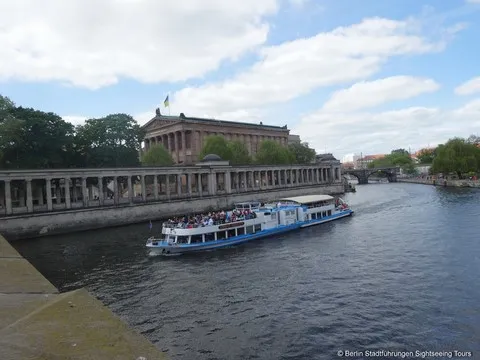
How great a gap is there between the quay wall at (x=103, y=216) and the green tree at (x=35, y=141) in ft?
58.8

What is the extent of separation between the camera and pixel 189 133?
5187 inches

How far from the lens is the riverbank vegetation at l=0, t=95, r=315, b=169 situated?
7300 centimetres

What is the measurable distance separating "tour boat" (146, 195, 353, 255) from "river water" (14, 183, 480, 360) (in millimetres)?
1778

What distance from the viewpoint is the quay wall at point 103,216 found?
5800cm

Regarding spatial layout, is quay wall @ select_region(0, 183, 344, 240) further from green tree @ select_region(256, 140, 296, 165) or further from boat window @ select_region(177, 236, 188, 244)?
boat window @ select_region(177, 236, 188, 244)

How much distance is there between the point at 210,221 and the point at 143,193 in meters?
35.4

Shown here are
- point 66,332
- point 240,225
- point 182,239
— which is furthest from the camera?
point 240,225

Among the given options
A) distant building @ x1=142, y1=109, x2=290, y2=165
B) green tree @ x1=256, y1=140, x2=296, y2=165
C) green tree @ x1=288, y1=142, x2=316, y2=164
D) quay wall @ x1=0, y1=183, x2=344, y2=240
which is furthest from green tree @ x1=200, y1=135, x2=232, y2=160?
green tree @ x1=288, y1=142, x2=316, y2=164

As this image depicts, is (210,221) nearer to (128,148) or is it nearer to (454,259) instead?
(454,259)

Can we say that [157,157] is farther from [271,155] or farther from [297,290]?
[297,290]

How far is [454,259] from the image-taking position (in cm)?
3356

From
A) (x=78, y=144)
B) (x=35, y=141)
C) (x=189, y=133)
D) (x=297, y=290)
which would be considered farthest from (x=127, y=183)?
(x=297, y=290)

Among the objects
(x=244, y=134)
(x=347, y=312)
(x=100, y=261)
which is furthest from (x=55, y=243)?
(x=244, y=134)

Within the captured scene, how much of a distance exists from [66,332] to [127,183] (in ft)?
306
